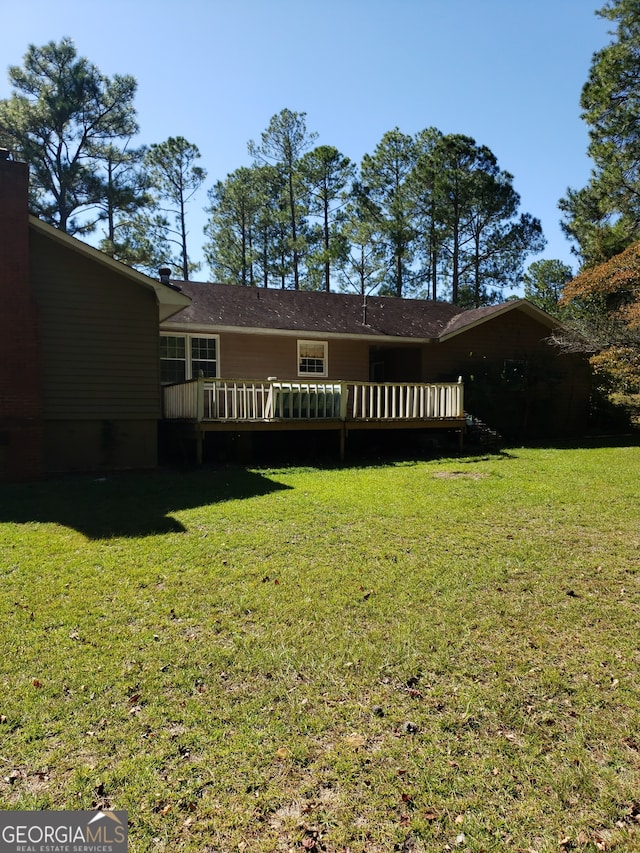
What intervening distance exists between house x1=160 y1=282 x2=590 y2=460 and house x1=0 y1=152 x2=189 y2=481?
1.55 meters

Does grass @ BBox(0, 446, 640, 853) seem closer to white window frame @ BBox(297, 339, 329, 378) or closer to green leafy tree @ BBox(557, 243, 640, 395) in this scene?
white window frame @ BBox(297, 339, 329, 378)

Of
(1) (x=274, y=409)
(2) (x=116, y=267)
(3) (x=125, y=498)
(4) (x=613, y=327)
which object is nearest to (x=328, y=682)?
(3) (x=125, y=498)

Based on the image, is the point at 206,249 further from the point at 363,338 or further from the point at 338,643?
the point at 338,643

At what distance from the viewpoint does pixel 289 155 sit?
108 ft

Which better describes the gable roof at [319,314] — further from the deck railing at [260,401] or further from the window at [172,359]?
the deck railing at [260,401]

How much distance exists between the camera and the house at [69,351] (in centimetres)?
938

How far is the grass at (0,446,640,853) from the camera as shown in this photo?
222 centimetres

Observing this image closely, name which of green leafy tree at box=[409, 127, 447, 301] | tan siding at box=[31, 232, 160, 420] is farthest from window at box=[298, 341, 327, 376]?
green leafy tree at box=[409, 127, 447, 301]

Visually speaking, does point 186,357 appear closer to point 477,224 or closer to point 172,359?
point 172,359

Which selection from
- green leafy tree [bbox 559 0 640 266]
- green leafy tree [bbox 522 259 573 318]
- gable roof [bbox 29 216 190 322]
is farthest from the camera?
green leafy tree [bbox 522 259 573 318]

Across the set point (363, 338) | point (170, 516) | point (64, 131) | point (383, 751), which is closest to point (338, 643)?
point (383, 751)

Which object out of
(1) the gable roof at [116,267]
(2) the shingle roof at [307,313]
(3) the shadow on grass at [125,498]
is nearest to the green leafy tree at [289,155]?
(2) the shingle roof at [307,313]

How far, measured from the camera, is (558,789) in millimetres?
2324

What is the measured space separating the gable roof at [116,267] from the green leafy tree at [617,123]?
18.8 m
